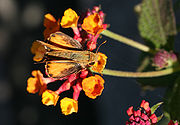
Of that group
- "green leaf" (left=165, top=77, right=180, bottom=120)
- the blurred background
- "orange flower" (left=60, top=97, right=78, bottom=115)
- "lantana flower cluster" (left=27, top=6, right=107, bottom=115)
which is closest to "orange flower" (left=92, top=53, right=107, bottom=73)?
"lantana flower cluster" (left=27, top=6, right=107, bottom=115)

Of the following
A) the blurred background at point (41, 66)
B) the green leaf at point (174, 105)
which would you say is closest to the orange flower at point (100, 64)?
the green leaf at point (174, 105)

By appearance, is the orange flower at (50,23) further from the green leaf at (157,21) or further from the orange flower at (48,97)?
the green leaf at (157,21)

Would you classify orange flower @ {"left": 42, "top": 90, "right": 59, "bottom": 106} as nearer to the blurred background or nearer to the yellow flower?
the yellow flower

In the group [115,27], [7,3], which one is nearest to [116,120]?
[115,27]

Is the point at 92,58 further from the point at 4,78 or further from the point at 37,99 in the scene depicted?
the point at 4,78

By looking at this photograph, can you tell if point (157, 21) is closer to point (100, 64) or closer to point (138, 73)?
point (138, 73)

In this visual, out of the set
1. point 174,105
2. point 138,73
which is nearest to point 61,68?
point 138,73
